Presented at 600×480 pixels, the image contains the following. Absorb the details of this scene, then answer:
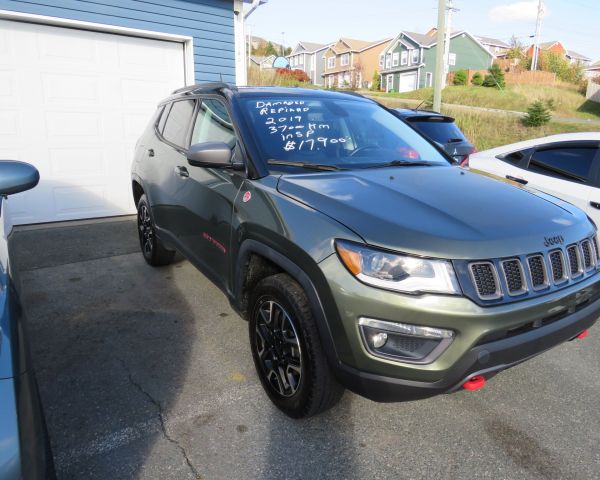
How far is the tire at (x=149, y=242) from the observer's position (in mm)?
4641

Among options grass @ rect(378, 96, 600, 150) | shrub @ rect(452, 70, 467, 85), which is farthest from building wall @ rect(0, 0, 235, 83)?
shrub @ rect(452, 70, 467, 85)

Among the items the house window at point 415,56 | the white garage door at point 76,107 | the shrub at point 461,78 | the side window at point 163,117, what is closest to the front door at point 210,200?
the side window at point 163,117

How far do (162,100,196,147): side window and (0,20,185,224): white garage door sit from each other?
10.4 feet

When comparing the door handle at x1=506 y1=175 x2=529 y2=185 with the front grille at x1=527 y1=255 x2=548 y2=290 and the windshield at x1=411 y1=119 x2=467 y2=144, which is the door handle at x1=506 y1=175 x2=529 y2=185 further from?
the front grille at x1=527 y1=255 x2=548 y2=290

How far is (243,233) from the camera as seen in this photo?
276 centimetres

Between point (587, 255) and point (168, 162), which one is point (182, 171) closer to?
point (168, 162)

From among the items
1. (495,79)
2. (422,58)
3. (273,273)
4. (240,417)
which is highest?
(422,58)

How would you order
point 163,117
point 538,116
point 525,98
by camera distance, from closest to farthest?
point 163,117 < point 538,116 < point 525,98

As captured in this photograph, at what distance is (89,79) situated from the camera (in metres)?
6.82

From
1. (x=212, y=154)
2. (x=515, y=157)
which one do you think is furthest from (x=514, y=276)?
(x=515, y=157)

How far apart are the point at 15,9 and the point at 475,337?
683cm

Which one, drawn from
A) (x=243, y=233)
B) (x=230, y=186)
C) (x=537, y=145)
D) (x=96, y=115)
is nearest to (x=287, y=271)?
(x=243, y=233)

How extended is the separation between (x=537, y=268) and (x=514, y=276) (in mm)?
167

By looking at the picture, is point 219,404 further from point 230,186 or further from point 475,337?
point 475,337
